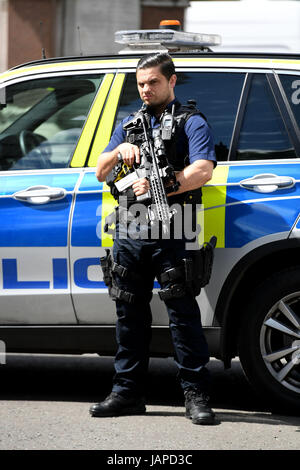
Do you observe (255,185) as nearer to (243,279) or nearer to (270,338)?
(243,279)

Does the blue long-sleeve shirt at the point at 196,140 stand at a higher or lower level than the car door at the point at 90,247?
higher

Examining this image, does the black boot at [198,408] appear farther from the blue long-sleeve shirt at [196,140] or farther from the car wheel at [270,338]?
the blue long-sleeve shirt at [196,140]

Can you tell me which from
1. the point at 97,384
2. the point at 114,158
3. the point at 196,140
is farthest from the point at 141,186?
the point at 97,384

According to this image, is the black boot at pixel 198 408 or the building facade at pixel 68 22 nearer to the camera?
the black boot at pixel 198 408

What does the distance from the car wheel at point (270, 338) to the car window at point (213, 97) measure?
0.70 metres

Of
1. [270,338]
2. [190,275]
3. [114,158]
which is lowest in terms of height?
[270,338]

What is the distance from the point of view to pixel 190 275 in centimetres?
465

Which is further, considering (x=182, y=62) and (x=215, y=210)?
(x=182, y=62)

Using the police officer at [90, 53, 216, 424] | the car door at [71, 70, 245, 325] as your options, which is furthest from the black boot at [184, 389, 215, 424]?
the car door at [71, 70, 245, 325]

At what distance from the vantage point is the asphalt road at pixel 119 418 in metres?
4.45

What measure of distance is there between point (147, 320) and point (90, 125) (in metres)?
1.05

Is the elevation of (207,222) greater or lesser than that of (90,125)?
lesser

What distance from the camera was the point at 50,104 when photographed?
5.17m

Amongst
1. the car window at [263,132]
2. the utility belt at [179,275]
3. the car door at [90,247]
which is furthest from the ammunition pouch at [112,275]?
the car window at [263,132]
